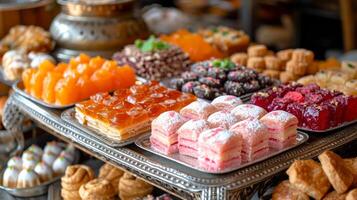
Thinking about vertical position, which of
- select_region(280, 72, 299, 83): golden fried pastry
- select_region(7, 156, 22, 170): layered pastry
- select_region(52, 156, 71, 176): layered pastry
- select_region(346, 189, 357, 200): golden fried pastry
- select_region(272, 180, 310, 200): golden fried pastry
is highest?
select_region(280, 72, 299, 83): golden fried pastry

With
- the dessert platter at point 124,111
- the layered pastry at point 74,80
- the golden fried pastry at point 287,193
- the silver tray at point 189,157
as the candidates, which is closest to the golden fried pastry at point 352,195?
the golden fried pastry at point 287,193

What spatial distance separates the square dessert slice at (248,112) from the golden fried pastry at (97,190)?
2.20 feet

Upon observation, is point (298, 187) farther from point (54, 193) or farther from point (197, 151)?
point (54, 193)

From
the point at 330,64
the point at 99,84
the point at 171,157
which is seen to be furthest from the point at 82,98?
the point at 330,64

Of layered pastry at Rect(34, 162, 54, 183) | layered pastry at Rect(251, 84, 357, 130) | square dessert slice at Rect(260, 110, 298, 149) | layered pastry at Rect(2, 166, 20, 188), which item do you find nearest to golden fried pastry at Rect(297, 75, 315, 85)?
layered pastry at Rect(251, 84, 357, 130)

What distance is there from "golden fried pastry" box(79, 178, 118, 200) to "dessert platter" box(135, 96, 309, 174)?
0.40 metres

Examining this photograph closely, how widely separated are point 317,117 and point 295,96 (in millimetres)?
178

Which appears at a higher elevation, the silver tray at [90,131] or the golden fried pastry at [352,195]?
the silver tray at [90,131]

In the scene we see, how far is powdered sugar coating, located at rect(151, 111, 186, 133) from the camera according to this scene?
1.83 m

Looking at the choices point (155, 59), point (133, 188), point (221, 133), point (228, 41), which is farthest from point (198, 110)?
point (228, 41)

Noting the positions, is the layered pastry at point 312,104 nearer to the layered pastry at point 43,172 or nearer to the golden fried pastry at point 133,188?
the golden fried pastry at point 133,188

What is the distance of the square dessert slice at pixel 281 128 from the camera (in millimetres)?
1813

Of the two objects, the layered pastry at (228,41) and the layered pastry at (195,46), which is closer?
the layered pastry at (195,46)

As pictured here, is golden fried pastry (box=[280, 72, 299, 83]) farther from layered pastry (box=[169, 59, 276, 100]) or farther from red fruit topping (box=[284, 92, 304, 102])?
red fruit topping (box=[284, 92, 304, 102])
